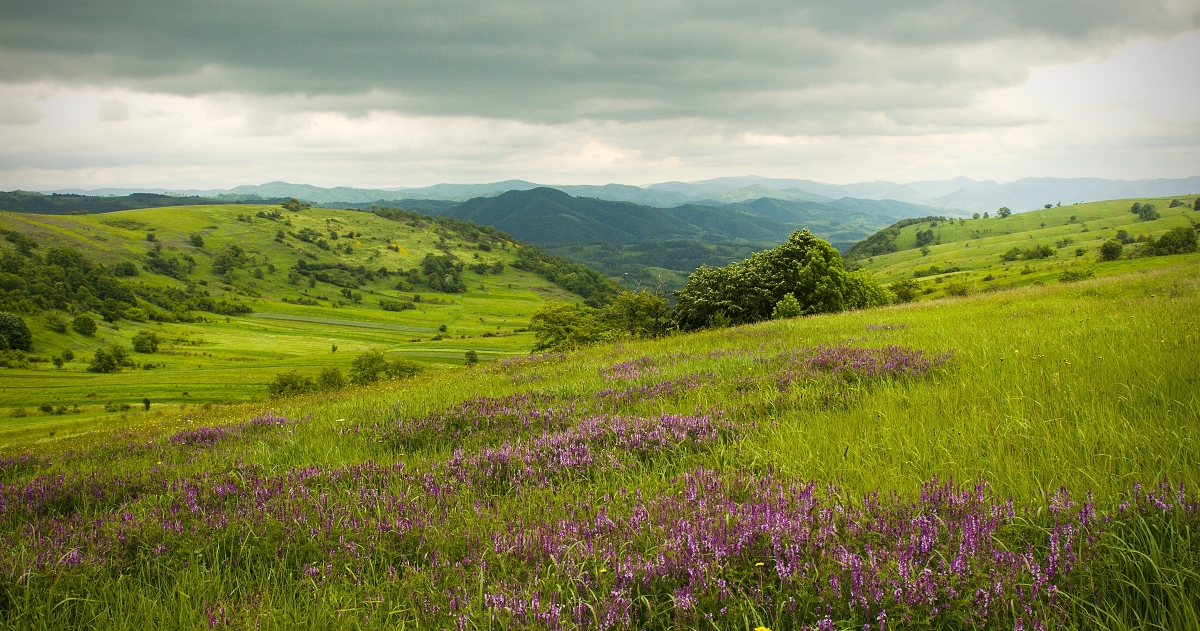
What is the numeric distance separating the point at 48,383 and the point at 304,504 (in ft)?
558

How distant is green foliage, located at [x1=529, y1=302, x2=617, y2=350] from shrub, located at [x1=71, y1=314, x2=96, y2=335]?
171101 mm

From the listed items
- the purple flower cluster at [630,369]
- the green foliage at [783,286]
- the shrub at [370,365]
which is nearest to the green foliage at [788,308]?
the green foliage at [783,286]

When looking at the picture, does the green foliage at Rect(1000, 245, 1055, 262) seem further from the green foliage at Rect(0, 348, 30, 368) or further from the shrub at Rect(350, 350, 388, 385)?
the green foliage at Rect(0, 348, 30, 368)

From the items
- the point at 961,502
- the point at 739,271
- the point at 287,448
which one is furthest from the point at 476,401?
the point at 739,271

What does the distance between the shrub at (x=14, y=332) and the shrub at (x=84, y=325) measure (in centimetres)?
1502

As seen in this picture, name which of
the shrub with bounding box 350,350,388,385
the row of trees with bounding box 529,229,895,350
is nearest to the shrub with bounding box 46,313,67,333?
the shrub with bounding box 350,350,388,385

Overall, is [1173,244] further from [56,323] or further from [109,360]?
[56,323]

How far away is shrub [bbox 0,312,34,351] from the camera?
13975 centimetres

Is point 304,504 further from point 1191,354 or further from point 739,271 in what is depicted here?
point 739,271

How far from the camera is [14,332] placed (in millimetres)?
142000

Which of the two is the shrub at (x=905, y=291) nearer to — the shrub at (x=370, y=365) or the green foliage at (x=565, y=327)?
the green foliage at (x=565, y=327)

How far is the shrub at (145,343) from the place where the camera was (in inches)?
6088

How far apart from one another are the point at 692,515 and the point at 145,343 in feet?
653

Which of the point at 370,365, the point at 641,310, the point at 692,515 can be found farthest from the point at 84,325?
the point at 692,515
